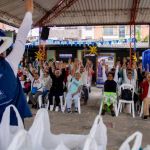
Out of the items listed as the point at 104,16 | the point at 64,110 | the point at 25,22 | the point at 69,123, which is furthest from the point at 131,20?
the point at 25,22

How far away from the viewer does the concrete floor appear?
614cm

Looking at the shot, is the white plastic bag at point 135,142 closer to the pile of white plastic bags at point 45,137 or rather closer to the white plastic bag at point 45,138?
the pile of white plastic bags at point 45,137

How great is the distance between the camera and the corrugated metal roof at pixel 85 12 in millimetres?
13008

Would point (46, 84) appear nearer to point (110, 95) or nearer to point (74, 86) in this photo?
point (74, 86)

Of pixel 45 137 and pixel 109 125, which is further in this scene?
pixel 109 125

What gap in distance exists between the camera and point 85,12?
14.9 m

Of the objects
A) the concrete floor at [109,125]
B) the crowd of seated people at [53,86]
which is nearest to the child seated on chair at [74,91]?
the crowd of seated people at [53,86]

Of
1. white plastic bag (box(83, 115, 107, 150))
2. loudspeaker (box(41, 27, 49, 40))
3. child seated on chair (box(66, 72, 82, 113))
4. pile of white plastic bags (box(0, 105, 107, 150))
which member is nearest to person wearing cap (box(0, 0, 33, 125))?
pile of white plastic bags (box(0, 105, 107, 150))

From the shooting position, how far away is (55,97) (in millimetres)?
9281

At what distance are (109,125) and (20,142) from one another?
6234mm

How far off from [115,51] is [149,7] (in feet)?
23.2

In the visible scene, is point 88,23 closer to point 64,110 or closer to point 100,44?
point 100,44

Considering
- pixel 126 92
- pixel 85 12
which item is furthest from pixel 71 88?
pixel 85 12

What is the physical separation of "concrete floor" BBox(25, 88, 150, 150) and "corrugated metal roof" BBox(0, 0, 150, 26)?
4.82 meters
